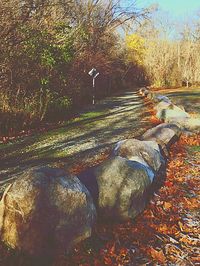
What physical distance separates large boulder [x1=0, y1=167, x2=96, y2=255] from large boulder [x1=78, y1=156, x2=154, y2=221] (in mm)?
619

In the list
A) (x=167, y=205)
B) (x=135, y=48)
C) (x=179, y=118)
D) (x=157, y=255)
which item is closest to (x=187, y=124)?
(x=179, y=118)

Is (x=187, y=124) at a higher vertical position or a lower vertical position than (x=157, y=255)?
higher

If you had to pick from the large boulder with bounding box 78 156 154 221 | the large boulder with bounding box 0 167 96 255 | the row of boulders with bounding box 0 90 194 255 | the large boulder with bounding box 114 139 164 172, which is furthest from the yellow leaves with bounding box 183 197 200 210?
the large boulder with bounding box 0 167 96 255

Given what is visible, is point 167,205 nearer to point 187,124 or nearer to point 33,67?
point 187,124

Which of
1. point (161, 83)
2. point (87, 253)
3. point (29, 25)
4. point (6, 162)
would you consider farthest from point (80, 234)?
point (161, 83)

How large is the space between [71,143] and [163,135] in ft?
8.44

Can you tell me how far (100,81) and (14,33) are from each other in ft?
45.0

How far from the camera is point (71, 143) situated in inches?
388

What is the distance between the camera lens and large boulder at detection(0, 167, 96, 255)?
4.01m

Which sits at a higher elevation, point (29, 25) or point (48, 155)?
point (29, 25)

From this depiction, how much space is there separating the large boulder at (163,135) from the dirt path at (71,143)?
41.7 inches

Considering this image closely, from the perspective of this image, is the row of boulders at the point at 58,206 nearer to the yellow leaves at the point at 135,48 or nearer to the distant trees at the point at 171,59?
the distant trees at the point at 171,59

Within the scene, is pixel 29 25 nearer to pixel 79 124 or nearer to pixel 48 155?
pixel 79 124

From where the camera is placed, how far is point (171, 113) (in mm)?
12977
